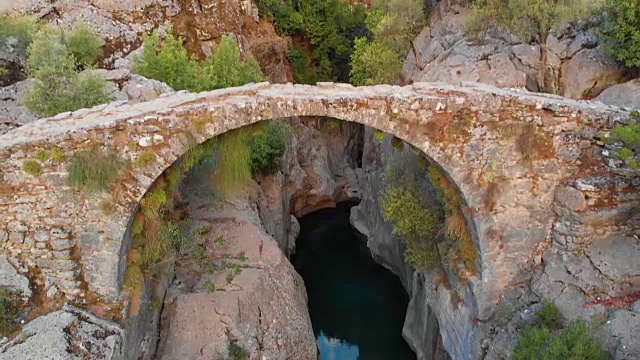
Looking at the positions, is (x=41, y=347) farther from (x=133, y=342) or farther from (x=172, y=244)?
(x=172, y=244)

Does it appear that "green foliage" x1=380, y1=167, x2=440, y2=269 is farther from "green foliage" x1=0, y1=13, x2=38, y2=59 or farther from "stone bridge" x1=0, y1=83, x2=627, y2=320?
"green foliage" x1=0, y1=13, x2=38, y2=59

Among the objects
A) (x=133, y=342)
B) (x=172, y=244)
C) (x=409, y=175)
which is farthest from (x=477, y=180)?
(x=133, y=342)

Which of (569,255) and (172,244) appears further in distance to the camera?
(172,244)

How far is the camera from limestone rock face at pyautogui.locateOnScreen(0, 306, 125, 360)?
6.85 meters

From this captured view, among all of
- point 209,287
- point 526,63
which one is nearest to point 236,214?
point 209,287

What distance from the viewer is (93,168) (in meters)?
7.39

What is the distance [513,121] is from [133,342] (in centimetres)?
743

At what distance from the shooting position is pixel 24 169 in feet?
23.9

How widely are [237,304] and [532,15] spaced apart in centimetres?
1149

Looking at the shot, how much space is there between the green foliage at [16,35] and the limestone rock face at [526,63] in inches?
479

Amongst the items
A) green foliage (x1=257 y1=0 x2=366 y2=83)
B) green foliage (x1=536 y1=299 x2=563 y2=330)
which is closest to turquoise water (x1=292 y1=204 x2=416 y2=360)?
green foliage (x1=536 y1=299 x2=563 y2=330)

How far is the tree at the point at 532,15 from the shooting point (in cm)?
1352

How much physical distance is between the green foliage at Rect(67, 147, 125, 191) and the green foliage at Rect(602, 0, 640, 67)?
12408mm

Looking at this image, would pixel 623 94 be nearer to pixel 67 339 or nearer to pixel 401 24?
pixel 401 24
